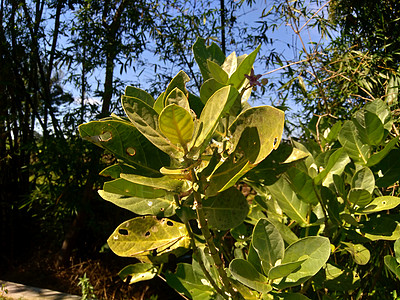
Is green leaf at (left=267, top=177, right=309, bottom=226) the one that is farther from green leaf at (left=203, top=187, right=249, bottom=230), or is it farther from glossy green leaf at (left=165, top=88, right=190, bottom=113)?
glossy green leaf at (left=165, top=88, right=190, bottom=113)

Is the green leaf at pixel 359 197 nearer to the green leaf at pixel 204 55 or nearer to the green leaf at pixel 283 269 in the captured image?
the green leaf at pixel 283 269

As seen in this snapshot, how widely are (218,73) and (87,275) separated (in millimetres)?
2142

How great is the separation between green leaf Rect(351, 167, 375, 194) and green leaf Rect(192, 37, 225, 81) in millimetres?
316

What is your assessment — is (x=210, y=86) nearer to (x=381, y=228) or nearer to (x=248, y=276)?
(x=248, y=276)

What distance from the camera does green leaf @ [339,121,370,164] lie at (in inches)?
26.8

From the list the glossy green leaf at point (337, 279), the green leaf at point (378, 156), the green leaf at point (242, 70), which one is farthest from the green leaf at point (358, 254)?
the green leaf at point (242, 70)

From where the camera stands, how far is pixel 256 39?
2287mm

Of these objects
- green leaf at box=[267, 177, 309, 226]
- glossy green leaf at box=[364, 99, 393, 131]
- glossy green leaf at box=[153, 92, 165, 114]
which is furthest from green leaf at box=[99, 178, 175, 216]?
glossy green leaf at box=[364, 99, 393, 131]

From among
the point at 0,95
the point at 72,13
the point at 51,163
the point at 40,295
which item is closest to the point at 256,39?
the point at 72,13

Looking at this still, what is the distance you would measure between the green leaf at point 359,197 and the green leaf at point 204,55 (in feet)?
1.00

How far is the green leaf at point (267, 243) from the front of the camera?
50 cm

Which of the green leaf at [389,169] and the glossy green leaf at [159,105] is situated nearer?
the glossy green leaf at [159,105]

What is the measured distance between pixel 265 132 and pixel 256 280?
0.76 ft

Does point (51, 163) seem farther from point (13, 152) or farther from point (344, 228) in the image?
point (344, 228)
